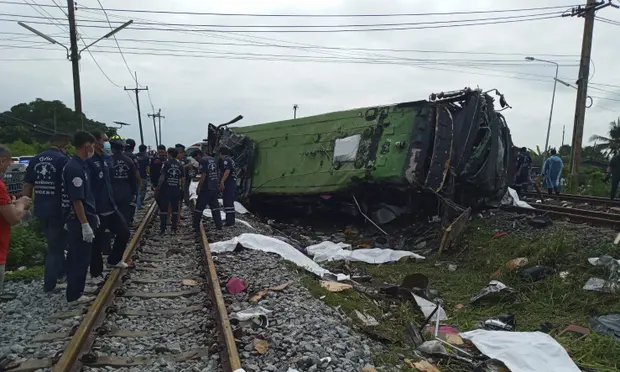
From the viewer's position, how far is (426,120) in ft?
30.6

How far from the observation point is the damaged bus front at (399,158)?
9.20 metres

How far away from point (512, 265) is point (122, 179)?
5.85 metres

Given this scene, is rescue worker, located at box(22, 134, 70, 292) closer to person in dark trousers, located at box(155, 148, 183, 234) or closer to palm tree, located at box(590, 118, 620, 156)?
person in dark trousers, located at box(155, 148, 183, 234)

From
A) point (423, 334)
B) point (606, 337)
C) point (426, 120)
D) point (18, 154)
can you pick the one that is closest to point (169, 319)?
point (423, 334)

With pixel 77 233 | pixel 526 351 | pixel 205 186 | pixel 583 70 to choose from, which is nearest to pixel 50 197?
pixel 77 233

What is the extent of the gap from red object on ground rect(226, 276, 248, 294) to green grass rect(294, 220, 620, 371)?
0.74m

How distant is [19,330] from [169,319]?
4.09 feet

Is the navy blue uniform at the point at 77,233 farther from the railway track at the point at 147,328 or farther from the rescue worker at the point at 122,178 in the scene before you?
the rescue worker at the point at 122,178

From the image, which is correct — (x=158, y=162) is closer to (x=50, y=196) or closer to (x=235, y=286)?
(x=50, y=196)

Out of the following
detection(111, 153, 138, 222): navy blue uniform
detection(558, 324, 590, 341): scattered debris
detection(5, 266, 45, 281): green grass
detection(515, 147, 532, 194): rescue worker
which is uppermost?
detection(515, 147, 532, 194): rescue worker

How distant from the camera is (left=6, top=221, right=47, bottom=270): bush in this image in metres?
6.94

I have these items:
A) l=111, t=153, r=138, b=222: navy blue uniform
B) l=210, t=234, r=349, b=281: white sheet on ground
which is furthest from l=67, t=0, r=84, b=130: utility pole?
l=210, t=234, r=349, b=281: white sheet on ground

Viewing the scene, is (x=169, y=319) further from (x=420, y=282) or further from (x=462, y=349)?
(x=420, y=282)

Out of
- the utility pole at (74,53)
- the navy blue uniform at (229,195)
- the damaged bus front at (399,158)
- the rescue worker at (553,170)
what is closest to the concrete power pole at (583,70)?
the rescue worker at (553,170)
